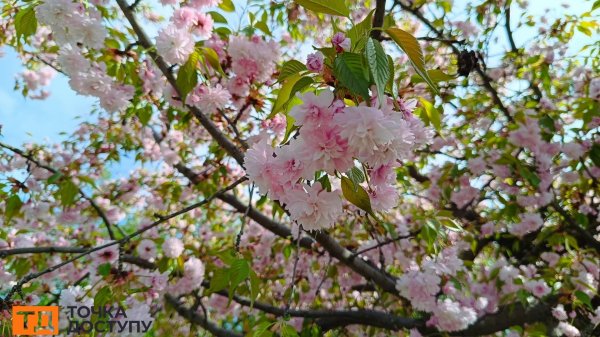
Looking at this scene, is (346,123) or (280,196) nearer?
(346,123)

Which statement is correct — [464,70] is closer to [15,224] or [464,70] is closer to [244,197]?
[15,224]

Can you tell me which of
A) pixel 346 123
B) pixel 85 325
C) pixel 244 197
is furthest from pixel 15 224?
pixel 346 123

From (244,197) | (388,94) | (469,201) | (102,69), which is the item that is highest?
(244,197)

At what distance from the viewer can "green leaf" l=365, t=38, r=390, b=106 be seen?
0.56 metres

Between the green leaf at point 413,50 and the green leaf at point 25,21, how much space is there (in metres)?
1.38

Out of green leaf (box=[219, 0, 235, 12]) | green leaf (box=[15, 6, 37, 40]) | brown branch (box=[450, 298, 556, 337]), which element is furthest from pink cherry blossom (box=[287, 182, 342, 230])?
brown branch (box=[450, 298, 556, 337])

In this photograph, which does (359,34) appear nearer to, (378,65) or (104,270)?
(378,65)

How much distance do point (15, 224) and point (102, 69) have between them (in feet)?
7.09

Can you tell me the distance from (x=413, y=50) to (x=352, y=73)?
11cm

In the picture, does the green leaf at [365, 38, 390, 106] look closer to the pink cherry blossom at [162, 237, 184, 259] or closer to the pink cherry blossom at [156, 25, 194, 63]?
the pink cherry blossom at [156, 25, 194, 63]

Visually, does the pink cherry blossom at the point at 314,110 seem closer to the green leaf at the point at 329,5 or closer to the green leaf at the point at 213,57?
the green leaf at the point at 329,5

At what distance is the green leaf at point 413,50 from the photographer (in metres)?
A: 0.62

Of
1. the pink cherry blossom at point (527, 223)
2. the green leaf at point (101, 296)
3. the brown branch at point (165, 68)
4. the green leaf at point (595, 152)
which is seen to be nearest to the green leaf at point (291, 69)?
the brown branch at point (165, 68)

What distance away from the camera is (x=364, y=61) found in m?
0.63
